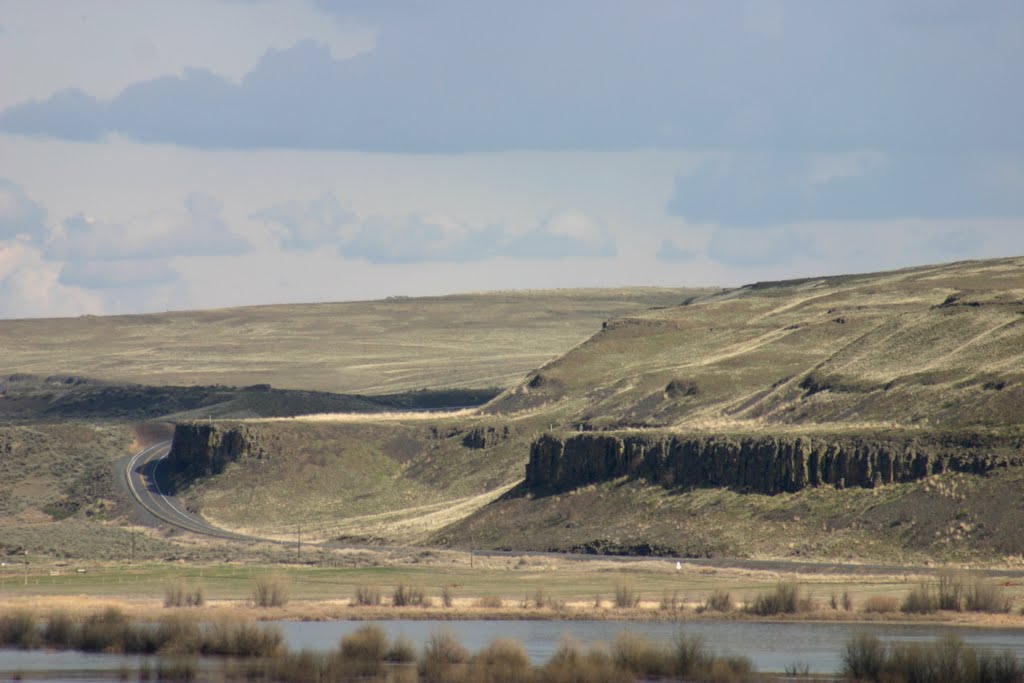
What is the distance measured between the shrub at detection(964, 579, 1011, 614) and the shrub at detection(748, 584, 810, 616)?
7.52 m

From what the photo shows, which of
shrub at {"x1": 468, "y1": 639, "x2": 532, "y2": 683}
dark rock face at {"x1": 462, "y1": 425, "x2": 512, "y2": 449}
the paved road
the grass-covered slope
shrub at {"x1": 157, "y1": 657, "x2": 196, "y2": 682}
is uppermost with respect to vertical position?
the grass-covered slope

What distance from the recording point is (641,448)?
5399 inches

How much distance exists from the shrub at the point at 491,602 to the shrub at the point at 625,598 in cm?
574

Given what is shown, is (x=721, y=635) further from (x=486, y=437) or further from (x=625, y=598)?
(x=486, y=437)

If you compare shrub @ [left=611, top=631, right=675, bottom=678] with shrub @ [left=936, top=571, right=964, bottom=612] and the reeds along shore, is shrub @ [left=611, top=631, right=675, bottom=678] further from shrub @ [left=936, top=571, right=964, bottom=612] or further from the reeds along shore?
shrub @ [left=936, top=571, right=964, bottom=612]

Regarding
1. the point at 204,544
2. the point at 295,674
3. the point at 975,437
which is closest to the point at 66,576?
the point at 204,544

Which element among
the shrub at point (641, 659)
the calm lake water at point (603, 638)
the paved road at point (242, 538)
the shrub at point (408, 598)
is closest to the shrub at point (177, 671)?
the calm lake water at point (603, 638)

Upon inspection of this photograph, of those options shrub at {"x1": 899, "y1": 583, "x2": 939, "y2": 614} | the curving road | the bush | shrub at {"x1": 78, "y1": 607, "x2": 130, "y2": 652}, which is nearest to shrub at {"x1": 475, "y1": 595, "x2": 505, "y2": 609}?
the bush

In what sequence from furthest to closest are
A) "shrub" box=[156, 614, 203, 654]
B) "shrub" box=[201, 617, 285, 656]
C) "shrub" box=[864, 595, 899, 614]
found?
1. "shrub" box=[864, 595, 899, 614]
2. "shrub" box=[156, 614, 203, 654]
3. "shrub" box=[201, 617, 285, 656]

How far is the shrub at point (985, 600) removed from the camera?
3460 inches

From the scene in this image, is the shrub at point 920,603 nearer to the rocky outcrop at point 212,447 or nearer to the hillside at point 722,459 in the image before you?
the hillside at point 722,459

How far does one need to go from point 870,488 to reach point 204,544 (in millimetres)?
48482

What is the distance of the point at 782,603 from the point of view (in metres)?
90.7

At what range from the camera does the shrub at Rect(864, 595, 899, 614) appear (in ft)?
293
